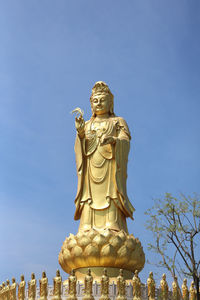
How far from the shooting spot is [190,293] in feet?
37.2

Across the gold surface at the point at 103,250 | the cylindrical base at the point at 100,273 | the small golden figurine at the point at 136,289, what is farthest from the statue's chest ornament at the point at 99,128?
the small golden figurine at the point at 136,289

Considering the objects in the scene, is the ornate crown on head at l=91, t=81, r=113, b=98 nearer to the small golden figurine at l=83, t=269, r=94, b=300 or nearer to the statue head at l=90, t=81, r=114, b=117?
the statue head at l=90, t=81, r=114, b=117

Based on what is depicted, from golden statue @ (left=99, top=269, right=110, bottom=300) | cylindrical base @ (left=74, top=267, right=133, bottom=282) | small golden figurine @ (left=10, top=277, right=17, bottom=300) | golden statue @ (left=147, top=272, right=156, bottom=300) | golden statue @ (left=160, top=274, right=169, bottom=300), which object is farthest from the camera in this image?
cylindrical base @ (left=74, top=267, right=133, bottom=282)

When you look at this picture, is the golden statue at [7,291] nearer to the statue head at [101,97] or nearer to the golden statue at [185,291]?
the golden statue at [185,291]

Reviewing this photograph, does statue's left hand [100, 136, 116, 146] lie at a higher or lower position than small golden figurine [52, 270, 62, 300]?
higher

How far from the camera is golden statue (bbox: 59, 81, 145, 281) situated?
11086 mm

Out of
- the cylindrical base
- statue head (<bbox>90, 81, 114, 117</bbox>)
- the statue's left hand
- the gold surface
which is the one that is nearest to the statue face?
statue head (<bbox>90, 81, 114, 117</bbox>)

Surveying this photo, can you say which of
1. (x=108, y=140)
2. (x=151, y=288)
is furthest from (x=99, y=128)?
(x=151, y=288)

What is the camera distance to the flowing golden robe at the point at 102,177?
12.1m

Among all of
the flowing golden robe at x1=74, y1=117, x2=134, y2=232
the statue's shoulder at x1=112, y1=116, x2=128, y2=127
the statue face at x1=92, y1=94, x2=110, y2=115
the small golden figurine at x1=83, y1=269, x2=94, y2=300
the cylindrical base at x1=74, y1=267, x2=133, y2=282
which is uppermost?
the statue face at x1=92, y1=94, x2=110, y2=115

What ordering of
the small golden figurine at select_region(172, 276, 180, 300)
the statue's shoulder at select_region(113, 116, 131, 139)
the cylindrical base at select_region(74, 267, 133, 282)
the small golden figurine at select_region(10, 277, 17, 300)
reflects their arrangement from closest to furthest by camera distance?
the small golden figurine at select_region(172, 276, 180, 300)
the small golden figurine at select_region(10, 277, 17, 300)
the cylindrical base at select_region(74, 267, 133, 282)
the statue's shoulder at select_region(113, 116, 131, 139)

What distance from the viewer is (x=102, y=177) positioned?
1241 centimetres

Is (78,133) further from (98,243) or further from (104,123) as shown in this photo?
(98,243)

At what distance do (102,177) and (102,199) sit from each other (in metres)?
0.59
